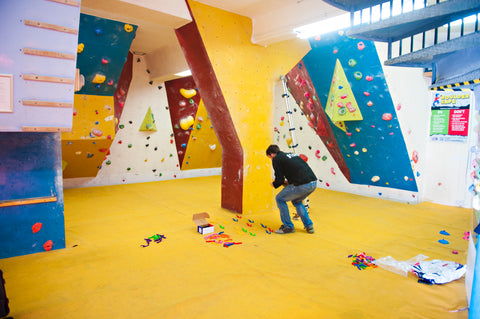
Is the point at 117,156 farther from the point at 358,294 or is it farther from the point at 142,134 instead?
Answer: the point at 358,294

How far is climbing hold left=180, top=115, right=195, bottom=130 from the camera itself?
25.9 ft

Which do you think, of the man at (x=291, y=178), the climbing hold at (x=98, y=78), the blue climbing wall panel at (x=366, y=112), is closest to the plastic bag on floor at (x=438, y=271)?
the man at (x=291, y=178)

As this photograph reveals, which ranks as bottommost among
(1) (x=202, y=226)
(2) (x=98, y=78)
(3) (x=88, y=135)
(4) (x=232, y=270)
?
(4) (x=232, y=270)

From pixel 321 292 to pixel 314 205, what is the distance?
308 centimetres

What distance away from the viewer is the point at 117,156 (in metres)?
7.17

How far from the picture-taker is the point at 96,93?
601 cm

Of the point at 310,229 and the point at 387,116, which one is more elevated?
the point at 387,116

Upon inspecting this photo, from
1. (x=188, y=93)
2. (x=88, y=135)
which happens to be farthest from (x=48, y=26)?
(x=188, y=93)

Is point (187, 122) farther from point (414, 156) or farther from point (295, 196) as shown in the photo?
point (414, 156)

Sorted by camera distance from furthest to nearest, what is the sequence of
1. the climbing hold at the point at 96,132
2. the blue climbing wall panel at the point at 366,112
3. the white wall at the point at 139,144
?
1. the white wall at the point at 139,144
2. the climbing hold at the point at 96,132
3. the blue climbing wall panel at the point at 366,112

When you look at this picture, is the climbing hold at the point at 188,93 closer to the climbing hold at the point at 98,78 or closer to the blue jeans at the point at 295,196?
the climbing hold at the point at 98,78

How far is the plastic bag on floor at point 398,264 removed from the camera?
284cm

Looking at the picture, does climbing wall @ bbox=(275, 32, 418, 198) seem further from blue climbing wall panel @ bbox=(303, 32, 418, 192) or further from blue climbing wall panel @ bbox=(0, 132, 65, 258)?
blue climbing wall panel @ bbox=(0, 132, 65, 258)

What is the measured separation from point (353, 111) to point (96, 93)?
4711mm
